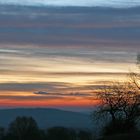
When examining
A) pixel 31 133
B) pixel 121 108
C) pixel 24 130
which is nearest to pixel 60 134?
pixel 31 133

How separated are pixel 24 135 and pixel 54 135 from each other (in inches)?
283

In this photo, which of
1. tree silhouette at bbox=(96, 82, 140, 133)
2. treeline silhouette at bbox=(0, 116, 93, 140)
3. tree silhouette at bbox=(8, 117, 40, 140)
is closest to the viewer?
tree silhouette at bbox=(96, 82, 140, 133)

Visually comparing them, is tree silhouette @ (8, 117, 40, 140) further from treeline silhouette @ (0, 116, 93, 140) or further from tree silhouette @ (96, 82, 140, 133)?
tree silhouette @ (96, 82, 140, 133)

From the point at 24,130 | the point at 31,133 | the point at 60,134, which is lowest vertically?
the point at 60,134

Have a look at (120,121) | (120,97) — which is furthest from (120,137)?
(120,97)

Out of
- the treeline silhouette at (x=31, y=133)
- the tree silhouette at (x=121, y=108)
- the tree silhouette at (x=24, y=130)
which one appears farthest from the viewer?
the tree silhouette at (x=24, y=130)

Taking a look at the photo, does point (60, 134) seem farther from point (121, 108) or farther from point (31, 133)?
point (121, 108)

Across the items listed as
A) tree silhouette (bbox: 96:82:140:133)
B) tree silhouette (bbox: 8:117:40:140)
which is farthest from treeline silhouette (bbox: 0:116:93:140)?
tree silhouette (bbox: 96:82:140:133)

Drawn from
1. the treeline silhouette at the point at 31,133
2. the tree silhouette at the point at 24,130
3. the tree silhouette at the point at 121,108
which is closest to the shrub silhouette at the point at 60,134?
the treeline silhouette at the point at 31,133

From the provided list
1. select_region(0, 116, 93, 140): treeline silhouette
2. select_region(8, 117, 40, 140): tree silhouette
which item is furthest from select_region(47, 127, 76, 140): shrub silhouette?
select_region(8, 117, 40, 140): tree silhouette

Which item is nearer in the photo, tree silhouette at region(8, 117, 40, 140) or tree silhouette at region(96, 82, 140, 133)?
tree silhouette at region(96, 82, 140, 133)

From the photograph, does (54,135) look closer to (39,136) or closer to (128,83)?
(39,136)

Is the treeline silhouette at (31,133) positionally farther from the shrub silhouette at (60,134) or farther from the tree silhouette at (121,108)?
the tree silhouette at (121,108)

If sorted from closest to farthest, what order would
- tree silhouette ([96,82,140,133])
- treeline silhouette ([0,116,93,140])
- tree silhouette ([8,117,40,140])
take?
1. tree silhouette ([96,82,140,133])
2. treeline silhouette ([0,116,93,140])
3. tree silhouette ([8,117,40,140])
